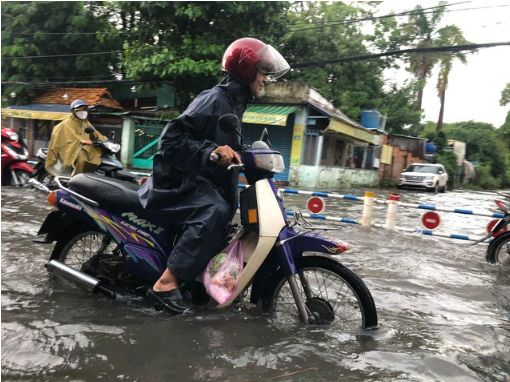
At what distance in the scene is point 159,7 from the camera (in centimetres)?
1360

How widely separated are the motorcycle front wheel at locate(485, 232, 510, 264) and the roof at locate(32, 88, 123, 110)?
16.4 meters

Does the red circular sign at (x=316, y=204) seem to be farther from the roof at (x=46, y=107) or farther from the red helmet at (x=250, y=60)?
the roof at (x=46, y=107)

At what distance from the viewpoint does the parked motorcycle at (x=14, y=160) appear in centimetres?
884

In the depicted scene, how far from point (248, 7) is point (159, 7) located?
2.88 meters

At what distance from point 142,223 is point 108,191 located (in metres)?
0.34

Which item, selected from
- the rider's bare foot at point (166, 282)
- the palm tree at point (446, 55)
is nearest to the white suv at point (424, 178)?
the palm tree at point (446, 55)

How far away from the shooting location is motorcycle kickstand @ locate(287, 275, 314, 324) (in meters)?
2.60

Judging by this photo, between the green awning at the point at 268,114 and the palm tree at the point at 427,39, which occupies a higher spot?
the palm tree at the point at 427,39

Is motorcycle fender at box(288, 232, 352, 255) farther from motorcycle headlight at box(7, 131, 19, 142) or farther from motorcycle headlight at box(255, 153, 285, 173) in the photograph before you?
motorcycle headlight at box(7, 131, 19, 142)

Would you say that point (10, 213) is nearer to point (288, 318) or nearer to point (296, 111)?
point (288, 318)

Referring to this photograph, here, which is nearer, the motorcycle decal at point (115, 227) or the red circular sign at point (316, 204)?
the motorcycle decal at point (115, 227)

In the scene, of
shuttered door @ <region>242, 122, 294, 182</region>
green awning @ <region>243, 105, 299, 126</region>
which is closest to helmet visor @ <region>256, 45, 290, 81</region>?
green awning @ <region>243, 105, 299, 126</region>

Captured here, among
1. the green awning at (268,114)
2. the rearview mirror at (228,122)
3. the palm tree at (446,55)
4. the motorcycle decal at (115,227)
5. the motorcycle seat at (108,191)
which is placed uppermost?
the palm tree at (446,55)

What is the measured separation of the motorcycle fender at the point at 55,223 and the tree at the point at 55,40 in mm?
15834
